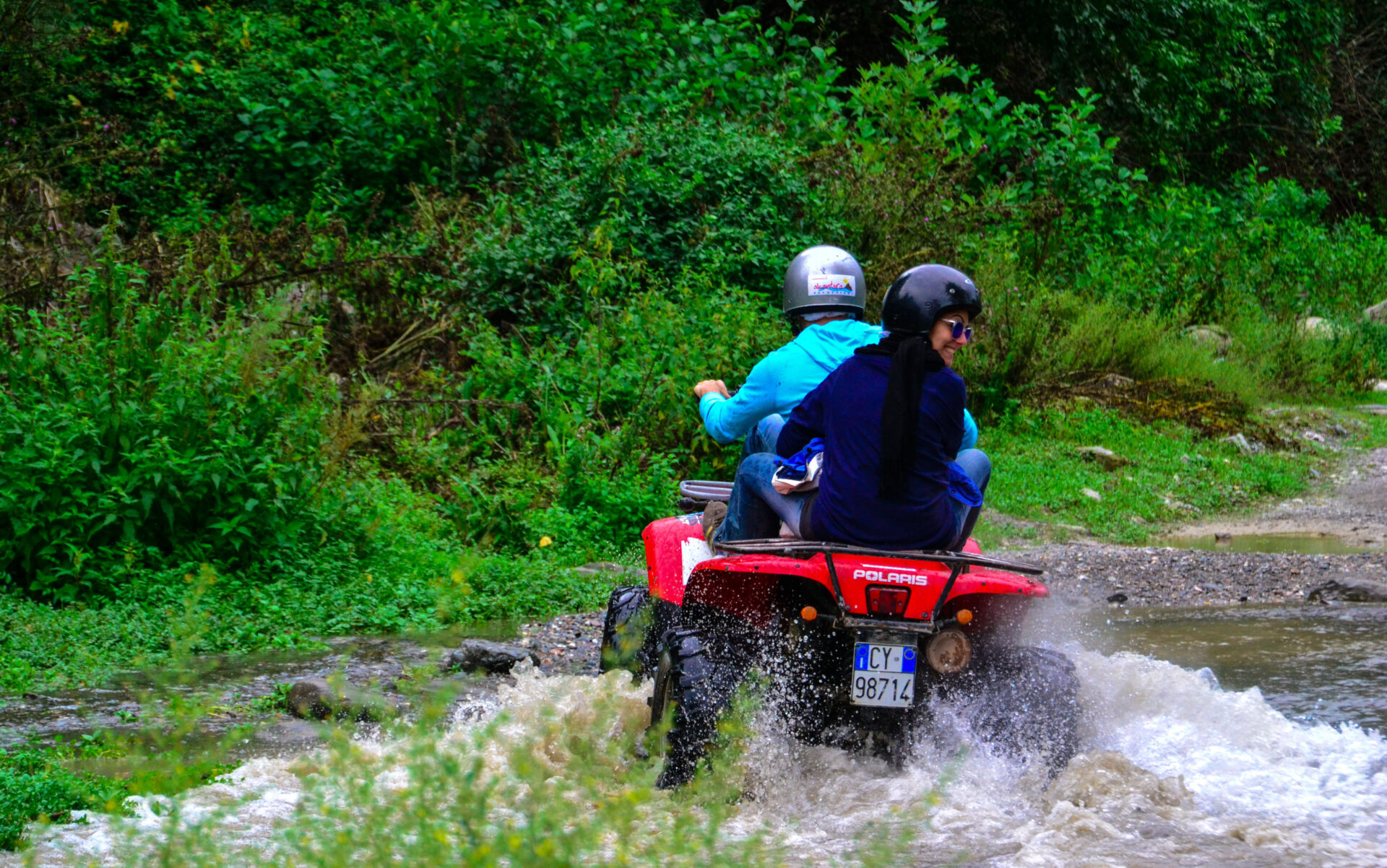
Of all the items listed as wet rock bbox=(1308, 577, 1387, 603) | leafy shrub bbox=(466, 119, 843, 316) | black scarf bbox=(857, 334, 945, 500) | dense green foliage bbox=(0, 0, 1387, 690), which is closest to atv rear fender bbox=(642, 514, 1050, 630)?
black scarf bbox=(857, 334, 945, 500)

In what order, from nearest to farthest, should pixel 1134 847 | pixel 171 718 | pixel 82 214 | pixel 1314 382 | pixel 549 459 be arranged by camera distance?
1. pixel 1134 847
2. pixel 171 718
3. pixel 549 459
4. pixel 82 214
5. pixel 1314 382

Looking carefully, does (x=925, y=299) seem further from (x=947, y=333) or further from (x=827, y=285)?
(x=827, y=285)

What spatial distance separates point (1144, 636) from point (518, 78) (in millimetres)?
10720

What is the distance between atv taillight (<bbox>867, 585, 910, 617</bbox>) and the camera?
4395mm

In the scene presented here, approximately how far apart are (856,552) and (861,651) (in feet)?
0.99

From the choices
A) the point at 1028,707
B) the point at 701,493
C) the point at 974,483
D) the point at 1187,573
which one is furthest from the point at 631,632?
the point at 1187,573

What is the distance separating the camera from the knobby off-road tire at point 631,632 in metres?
5.59

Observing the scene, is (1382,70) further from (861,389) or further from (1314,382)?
(861,389)

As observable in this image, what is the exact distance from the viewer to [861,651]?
4.40 meters

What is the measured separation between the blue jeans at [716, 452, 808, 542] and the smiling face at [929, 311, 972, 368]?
2.24 ft

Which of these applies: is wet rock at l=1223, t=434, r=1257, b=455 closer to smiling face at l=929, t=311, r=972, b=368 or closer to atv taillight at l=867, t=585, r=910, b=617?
smiling face at l=929, t=311, r=972, b=368

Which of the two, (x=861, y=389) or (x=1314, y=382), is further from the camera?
(x=1314, y=382)

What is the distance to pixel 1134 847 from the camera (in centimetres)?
435

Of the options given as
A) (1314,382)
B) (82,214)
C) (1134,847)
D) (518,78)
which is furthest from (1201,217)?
(1134,847)
